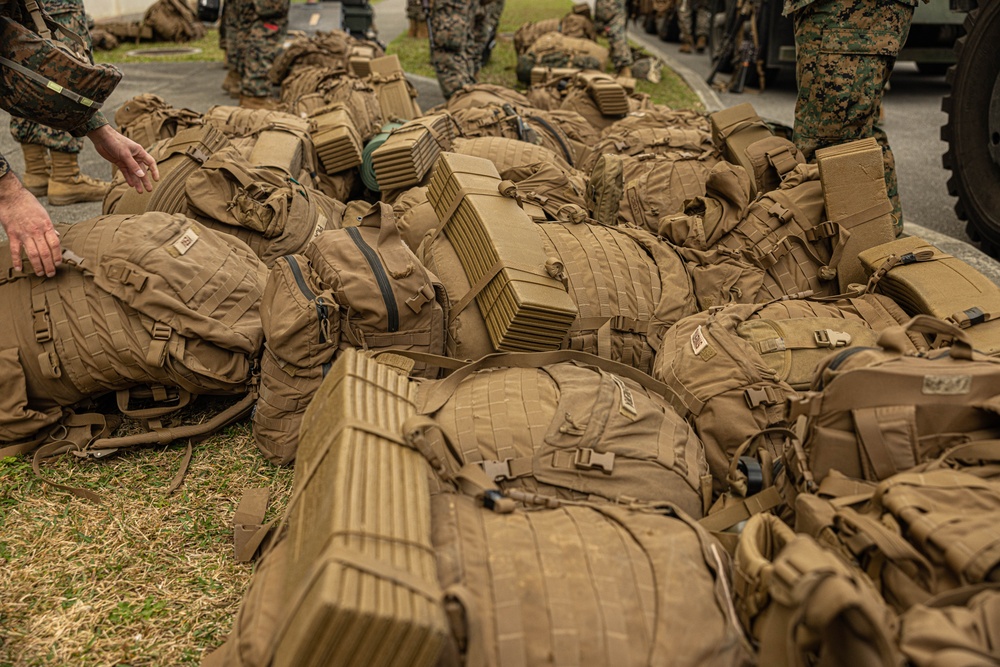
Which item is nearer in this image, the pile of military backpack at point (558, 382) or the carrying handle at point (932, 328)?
the pile of military backpack at point (558, 382)

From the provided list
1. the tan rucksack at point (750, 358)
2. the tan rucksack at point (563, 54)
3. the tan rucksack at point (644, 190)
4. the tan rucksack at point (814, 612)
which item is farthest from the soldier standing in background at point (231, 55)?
the tan rucksack at point (814, 612)

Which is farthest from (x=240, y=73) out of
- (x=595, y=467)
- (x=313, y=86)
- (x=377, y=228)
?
(x=595, y=467)

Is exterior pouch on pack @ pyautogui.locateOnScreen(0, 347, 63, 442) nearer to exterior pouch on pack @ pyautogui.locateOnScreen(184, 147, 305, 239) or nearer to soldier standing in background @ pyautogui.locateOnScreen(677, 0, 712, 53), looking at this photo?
exterior pouch on pack @ pyautogui.locateOnScreen(184, 147, 305, 239)

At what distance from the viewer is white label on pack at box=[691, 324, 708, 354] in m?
2.53

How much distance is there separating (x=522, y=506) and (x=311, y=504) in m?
0.50

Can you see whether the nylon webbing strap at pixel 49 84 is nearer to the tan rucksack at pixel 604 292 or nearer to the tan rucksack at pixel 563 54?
the tan rucksack at pixel 604 292

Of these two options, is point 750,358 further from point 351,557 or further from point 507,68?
point 507,68

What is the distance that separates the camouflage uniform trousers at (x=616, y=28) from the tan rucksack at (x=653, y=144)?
5700 mm

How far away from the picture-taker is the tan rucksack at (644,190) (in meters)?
3.70

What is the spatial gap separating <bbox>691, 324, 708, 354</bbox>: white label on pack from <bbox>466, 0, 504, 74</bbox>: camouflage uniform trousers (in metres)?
7.25

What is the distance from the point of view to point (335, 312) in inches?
103

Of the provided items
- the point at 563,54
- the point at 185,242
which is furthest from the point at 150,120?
the point at 563,54

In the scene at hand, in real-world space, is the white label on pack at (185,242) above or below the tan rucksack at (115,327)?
above

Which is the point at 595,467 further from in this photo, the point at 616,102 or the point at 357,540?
the point at 616,102
